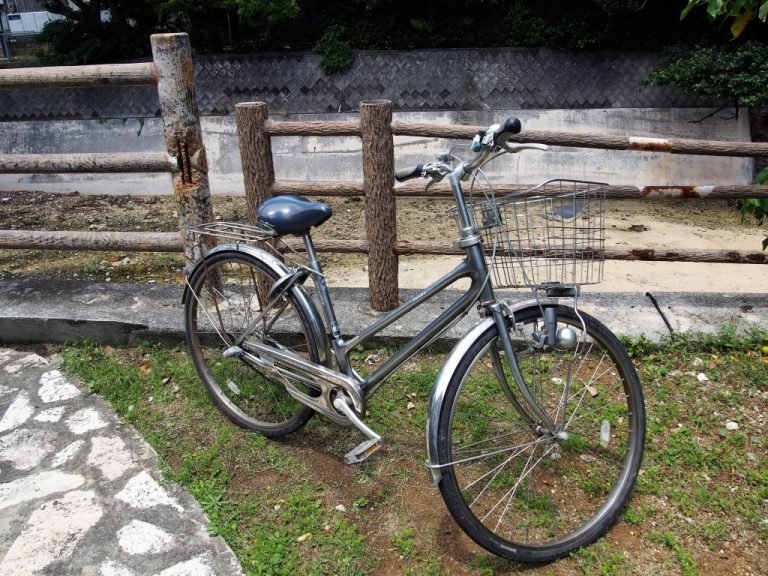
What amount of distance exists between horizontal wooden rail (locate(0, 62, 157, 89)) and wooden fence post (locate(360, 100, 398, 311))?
1.19 m

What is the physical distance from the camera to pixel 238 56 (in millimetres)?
8469

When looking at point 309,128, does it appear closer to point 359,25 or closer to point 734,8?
point 734,8

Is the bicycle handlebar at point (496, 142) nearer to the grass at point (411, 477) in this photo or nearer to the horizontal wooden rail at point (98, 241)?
the grass at point (411, 477)

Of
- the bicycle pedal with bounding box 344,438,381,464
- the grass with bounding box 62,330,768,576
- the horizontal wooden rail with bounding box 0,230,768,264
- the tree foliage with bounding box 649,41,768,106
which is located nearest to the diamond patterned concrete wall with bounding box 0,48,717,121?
the tree foliage with bounding box 649,41,768,106

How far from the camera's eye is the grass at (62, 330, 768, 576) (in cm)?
238

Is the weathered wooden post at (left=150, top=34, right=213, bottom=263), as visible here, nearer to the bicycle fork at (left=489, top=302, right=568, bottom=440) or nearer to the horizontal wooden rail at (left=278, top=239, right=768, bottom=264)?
the horizontal wooden rail at (left=278, top=239, right=768, bottom=264)

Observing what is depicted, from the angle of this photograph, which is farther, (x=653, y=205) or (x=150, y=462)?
(x=653, y=205)

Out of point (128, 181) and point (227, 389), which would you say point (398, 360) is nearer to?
point (227, 389)

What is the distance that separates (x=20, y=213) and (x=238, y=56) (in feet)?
10.3

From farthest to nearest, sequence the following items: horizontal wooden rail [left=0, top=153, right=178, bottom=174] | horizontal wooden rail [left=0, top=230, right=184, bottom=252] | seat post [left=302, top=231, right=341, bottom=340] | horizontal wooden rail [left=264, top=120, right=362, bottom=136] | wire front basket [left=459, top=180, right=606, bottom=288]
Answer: horizontal wooden rail [left=0, top=230, right=184, bottom=252] < horizontal wooden rail [left=0, top=153, right=178, bottom=174] < horizontal wooden rail [left=264, top=120, right=362, bottom=136] < seat post [left=302, top=231, right=341, bottom=340] < wire front basket [left=459, top=180, right=606, bottom=288]

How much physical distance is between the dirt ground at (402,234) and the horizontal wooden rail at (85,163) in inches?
41.9

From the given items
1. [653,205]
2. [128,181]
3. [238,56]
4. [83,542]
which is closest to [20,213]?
[128,181]

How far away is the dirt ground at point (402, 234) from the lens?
5422 mm

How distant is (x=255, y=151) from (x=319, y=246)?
1.97 ft
